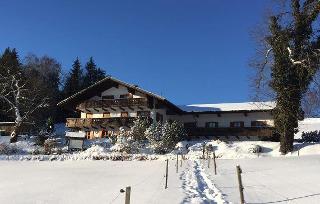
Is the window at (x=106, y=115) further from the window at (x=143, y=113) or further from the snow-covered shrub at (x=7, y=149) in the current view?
the snow-covered shrub at (x=7, y=149)

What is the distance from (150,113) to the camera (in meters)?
47.3

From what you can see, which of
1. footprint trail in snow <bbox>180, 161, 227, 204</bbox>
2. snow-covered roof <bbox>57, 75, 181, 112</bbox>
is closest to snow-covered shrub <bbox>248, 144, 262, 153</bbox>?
snow-covered roof <bbox>57, 75, 181, 112</bbox>

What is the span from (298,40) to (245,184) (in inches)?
801

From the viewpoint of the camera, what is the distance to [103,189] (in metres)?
17.2

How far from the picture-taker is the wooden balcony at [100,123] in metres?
45.3

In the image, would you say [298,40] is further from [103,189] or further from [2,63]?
[2,63]

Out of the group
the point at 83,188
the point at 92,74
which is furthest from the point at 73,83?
the point at 83,188

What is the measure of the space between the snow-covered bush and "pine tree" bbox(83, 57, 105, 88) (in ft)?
107

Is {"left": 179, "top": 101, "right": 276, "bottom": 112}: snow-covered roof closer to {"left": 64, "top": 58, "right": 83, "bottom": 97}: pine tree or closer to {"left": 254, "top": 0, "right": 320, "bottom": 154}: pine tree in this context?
{"left": 254, "top": 0, "right": 320, "bottom": 154}: pine tree

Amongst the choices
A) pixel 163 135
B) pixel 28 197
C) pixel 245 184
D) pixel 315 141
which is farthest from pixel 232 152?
pixel 28 197

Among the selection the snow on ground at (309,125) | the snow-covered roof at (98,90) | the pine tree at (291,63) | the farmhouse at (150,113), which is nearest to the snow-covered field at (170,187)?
the pine tree at (291,63)

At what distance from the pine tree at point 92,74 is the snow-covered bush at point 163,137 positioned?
32703mm

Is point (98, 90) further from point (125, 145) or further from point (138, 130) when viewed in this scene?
point (125, 145)

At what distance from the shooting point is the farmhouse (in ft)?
148
